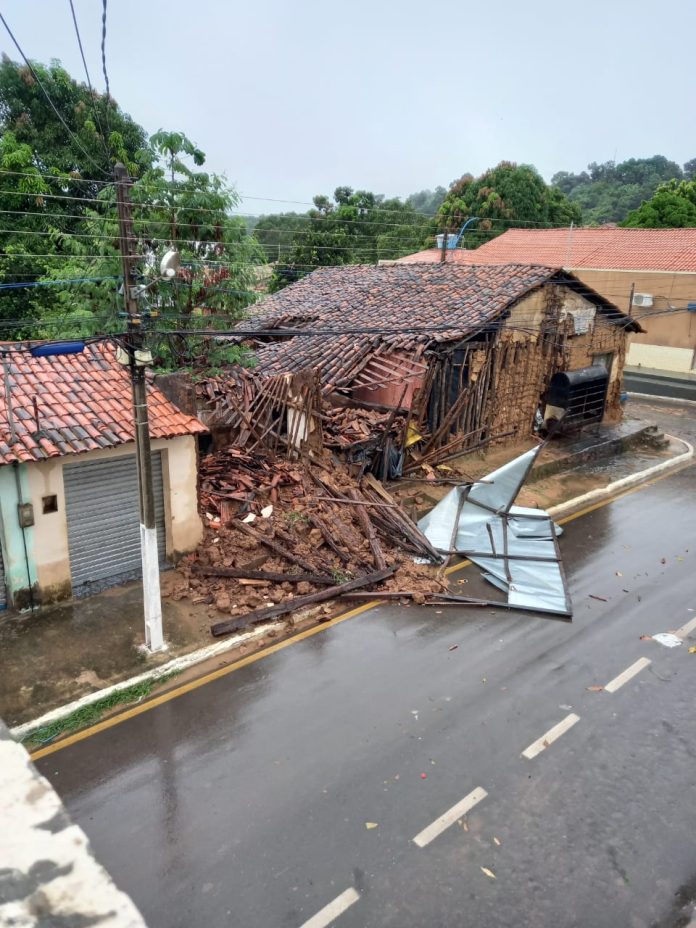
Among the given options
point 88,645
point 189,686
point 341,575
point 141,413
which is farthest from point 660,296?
point 88,645

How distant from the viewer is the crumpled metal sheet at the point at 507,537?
1198 centimetres

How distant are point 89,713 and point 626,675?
7784 mm

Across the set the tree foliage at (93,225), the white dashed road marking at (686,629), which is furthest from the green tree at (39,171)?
the white dashed road marking at (686,629)

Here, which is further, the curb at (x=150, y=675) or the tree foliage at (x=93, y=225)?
the tree foliage at (x=93, y=225)

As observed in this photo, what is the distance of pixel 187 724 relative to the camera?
8312mm

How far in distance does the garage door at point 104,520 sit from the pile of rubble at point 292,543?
1122 mm

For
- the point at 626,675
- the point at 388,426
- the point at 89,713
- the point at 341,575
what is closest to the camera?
the point at 89,713

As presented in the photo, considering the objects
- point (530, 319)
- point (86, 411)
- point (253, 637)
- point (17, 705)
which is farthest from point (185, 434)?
point (530, 319)

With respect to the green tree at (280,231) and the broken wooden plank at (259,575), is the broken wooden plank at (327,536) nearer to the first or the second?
the broken wooden plank at (259,575)

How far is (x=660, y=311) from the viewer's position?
1314 inches

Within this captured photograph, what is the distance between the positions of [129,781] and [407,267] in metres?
22.8

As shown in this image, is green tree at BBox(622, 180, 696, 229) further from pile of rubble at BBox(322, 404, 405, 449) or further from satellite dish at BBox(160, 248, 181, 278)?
satellite dish at BBox(160, 248, 181, 278)

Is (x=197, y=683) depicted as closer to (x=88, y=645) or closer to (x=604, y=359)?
(x=88, y=645)

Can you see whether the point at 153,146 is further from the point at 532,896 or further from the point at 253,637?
the point at 532,896
